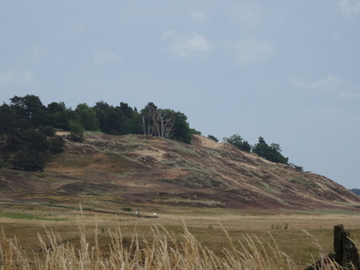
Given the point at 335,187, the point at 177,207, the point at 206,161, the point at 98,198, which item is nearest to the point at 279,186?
the point at 206,161

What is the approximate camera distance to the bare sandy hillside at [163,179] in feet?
265

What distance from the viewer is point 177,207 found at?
75875 mm

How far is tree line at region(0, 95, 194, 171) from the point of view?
327 ft

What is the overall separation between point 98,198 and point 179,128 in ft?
265

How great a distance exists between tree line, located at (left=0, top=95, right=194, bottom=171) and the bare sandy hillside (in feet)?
13.3

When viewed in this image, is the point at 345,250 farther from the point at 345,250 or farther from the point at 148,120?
the point at 148,120

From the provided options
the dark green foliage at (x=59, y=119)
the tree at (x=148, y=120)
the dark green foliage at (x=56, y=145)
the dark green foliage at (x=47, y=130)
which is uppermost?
the tree at (x=148, y=120)

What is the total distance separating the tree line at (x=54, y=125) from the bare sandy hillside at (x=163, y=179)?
405 cm

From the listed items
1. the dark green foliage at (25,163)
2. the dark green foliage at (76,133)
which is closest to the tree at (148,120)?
the dark green foliage at (76,133)

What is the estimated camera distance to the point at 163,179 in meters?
98.4

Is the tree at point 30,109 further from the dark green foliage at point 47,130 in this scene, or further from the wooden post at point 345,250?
the wooden post at point 345,250

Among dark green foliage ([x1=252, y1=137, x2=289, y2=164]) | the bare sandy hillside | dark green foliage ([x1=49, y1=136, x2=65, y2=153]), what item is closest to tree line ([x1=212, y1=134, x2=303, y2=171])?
dark green foliage ([x1=252, y1=137, x2=289, y2=164])

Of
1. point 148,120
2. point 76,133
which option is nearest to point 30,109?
point 76,133

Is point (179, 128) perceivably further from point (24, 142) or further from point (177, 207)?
point (177, 207)
